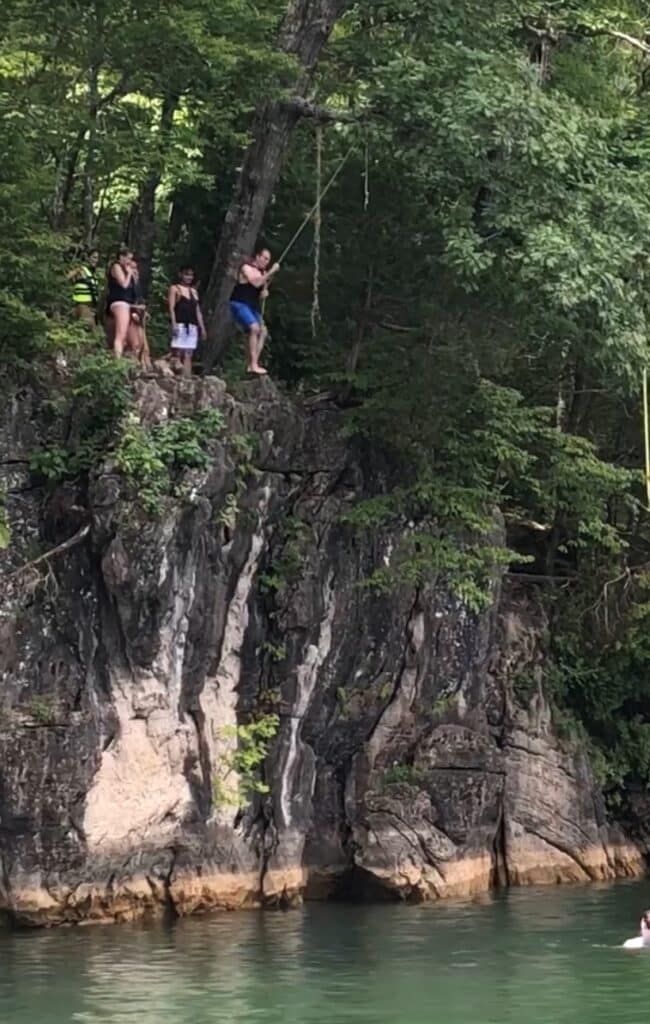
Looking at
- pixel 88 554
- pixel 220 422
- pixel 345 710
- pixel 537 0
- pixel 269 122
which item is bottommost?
pixel 345 710

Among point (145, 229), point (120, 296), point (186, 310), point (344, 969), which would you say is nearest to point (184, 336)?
point (186, 310)

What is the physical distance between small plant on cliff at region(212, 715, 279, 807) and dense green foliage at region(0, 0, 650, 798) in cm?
162

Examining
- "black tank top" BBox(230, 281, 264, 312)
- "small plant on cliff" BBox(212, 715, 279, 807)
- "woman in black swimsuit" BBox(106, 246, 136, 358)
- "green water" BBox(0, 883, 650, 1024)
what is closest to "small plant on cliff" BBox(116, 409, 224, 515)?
"woman in black swimsuit" BBox(106, 246, 136, 358)

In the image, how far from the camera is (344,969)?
13.1m

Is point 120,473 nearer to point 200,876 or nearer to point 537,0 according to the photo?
point 200,876

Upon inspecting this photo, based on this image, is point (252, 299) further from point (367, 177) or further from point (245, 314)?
point (367, 177)

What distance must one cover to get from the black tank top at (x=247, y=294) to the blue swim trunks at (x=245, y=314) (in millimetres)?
39

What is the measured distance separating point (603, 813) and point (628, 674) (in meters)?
2.05

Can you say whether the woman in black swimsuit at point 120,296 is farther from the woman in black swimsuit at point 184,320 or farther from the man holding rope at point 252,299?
the man holding rope at point 252,299

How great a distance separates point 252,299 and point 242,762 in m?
4.97

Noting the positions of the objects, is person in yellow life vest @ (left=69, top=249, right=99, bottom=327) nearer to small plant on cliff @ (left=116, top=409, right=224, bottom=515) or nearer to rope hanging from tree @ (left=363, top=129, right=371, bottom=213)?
small plant on cliff @ (left=116, top=409, right=224, bottom=515)

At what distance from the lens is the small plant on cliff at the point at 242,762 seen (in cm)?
1652

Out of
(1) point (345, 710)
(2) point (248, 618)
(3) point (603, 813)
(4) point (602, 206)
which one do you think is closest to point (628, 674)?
(3) point (603, 813)

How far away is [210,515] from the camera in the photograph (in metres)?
16.0
